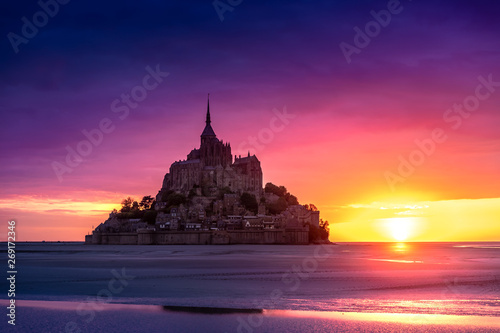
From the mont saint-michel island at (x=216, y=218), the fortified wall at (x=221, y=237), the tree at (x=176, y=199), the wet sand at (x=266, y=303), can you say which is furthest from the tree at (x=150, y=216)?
the wet sand at (x=266, y=303)

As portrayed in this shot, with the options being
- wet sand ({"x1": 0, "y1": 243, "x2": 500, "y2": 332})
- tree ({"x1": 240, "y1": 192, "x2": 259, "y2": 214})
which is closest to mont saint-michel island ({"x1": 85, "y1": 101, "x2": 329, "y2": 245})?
tree ({"x1": 240, "y1": 192, "x2": 259, "y2": 214})

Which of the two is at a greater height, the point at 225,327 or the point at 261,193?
the point at 261,193

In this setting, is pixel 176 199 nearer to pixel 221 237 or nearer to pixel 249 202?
pixel 249 202

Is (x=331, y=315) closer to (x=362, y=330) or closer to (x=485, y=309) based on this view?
(x=362, y=330)

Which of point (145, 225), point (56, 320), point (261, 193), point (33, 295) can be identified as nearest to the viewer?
point (56, 320)

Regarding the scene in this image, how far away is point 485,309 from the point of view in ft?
75.9

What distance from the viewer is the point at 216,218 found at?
17225cm

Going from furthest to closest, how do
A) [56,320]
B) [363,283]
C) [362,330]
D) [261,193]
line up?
1. [261,193]
2. [363,283]
3. [56,320]
4. [362,330]

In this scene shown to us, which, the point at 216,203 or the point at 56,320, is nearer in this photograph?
the point at 56,320

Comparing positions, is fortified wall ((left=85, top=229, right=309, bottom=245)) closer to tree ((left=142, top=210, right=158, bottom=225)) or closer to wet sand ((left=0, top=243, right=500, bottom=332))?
tree ((left=142, top=210, right=158, bottom=225))

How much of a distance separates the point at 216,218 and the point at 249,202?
15.3 metres

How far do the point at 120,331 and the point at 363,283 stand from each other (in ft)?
65.8

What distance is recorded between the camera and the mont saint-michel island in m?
163

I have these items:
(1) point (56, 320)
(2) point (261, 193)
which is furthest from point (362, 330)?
(2) point (261, 193)
